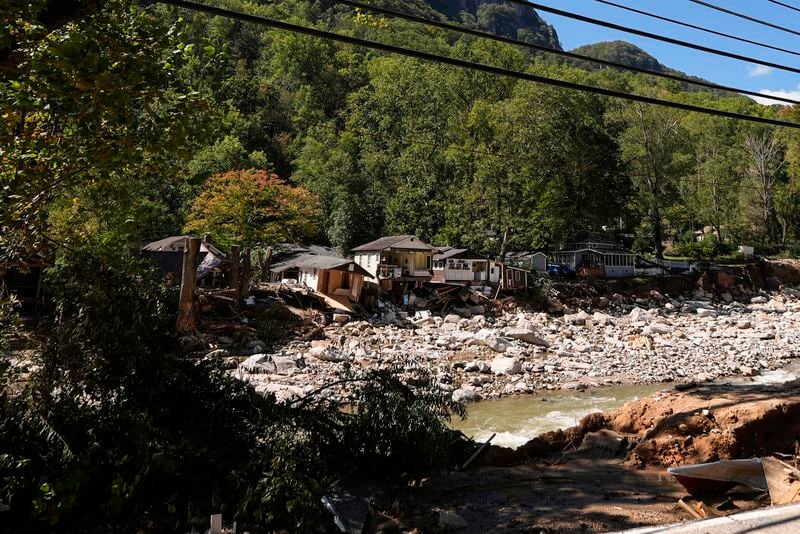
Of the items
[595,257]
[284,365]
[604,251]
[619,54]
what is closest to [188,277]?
[284,365]

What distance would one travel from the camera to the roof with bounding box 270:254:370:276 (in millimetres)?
28166

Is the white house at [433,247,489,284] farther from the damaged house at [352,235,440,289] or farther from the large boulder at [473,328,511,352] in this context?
the large boulder at [473,328,511,352]

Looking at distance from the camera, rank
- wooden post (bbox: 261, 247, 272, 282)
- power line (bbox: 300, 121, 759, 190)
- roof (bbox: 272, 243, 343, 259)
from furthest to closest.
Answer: power line (bbox: 300, 121, 759, 190)
roof (bbox: 272, 243, 343, 259)
wooden post (bbox: 261, 247, 272, 282)

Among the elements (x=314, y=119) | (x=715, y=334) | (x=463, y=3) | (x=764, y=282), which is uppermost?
(x=463, y=3)

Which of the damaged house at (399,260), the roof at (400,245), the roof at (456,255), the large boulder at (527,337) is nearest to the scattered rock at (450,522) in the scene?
the large boulder at (527,337)

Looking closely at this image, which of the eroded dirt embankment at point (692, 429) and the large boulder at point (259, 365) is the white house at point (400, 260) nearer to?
the large boulder at point (259, 365)

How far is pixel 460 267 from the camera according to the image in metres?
34.4

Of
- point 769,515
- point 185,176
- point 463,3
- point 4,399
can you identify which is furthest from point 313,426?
point 463,3

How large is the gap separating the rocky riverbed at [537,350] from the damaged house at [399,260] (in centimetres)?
381

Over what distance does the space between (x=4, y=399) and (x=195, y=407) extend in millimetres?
2087

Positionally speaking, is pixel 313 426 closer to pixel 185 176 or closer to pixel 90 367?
pixel 90 367

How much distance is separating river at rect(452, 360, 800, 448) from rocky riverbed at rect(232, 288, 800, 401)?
682mm

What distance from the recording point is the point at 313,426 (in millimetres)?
7406

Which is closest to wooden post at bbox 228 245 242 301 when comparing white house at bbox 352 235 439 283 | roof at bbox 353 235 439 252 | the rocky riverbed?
the rocky riverbed
